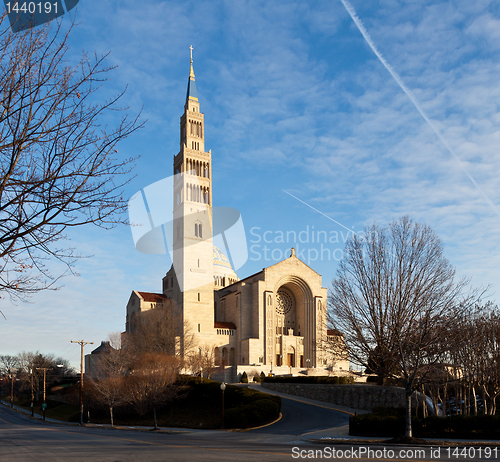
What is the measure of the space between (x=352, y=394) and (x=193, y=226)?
4002 cm

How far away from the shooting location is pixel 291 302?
230 ft

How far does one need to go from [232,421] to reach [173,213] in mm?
45574

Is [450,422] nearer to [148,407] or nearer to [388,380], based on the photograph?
[388,380]

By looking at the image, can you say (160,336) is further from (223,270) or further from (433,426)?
(433,426)

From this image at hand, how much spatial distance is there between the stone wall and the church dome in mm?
44187

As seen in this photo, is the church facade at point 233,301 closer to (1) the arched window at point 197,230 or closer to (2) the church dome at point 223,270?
(1) the arched window at point 197,230

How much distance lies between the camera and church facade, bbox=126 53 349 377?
61656mm

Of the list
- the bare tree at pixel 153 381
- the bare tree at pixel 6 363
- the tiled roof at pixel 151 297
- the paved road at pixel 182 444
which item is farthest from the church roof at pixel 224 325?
the bare tree at pixel 6 363

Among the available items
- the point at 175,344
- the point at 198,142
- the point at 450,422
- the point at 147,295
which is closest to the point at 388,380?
the point at 450,422

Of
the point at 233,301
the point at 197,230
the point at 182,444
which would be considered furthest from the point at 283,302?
the point at 182,444

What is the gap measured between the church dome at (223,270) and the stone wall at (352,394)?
145 ft

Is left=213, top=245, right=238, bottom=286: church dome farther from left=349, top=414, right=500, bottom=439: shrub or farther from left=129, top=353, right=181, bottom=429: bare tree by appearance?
left=349, top=414, right=500, bottom=439: shrub

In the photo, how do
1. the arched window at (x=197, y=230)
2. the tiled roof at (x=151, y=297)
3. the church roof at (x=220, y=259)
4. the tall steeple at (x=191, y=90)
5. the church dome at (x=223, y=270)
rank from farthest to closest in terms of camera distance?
the church roof at (x=220, y=259), the church dome at (x=223, y=270), the tall steeple at (x=191, y=90), the arched window at (x=197, y=230), the tiled roof at (x=151, y=297)

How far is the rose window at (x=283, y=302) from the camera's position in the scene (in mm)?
68812
